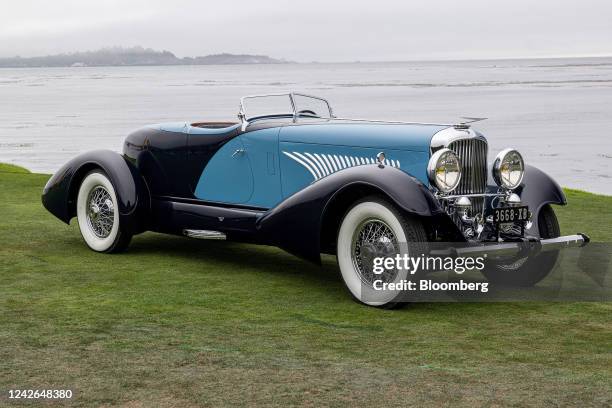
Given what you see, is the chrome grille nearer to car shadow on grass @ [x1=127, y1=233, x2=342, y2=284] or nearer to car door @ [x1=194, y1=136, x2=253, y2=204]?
car shadow on grass @ [x1=127, y1=233, x2=342, y2=284]

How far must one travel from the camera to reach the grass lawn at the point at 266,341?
15.1 ft

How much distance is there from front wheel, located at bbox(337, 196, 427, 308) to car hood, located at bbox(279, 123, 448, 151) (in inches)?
23.5

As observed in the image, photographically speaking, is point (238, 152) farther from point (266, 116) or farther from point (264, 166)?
point (266, 116)

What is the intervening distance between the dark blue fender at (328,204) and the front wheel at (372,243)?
0.41 ft

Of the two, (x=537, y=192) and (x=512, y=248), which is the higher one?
(x=537, y=192)

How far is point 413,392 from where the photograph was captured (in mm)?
4570

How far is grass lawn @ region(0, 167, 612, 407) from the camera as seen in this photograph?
15.1ft


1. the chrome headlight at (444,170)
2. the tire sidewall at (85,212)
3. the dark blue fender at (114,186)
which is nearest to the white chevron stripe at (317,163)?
the chrome headlight at (444,170)

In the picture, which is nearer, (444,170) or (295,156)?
(444,170)

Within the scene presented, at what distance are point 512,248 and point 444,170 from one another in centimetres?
74

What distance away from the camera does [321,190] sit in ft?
22.7

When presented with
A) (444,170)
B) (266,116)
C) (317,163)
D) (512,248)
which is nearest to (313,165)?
(317,163)

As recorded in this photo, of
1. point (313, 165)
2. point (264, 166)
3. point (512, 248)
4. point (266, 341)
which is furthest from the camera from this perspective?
point (264, 166)

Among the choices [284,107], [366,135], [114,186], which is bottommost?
[114,186]
